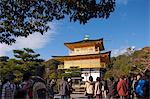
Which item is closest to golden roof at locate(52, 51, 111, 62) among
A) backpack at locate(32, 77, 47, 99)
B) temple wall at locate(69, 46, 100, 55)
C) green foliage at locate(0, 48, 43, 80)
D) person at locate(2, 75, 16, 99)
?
temple wall at locate(69, 46, 100, 55)

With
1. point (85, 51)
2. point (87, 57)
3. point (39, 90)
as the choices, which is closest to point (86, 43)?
point (85, 51)

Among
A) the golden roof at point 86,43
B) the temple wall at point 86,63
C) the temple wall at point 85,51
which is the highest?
the golden roof at point 86,43

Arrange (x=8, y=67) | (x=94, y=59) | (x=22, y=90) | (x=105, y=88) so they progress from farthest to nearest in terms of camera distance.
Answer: (x=94, y=59) → (x=8, y=67) → (x=105, y=88) → (x=22, y=90)

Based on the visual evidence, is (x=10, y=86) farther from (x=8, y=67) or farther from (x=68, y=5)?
(x=8, y=67)

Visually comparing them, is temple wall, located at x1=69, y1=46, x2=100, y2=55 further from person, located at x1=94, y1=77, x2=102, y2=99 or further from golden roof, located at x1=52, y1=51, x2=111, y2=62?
person, located at x1=94, y1=77, x2=102, y2=99

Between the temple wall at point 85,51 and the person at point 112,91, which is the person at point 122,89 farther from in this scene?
the temple wall at point 85,51

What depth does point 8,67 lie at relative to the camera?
34.9m

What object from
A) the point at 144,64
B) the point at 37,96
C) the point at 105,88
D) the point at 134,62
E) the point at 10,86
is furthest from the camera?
the point at 134,62

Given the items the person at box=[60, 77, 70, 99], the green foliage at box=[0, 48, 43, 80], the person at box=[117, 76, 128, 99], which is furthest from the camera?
the green foliage at box=[0, 48, 43, 80]

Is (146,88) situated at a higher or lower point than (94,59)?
lower

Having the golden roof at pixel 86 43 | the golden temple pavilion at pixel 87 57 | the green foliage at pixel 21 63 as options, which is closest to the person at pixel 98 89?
the green foliage at pixel 21 63

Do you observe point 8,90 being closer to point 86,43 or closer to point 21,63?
point 21,63

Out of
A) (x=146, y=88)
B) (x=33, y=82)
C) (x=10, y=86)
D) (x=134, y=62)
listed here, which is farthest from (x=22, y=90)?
(x=134, y=62)

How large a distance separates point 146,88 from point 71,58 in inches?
1751
